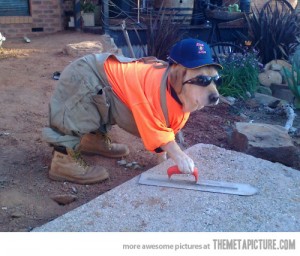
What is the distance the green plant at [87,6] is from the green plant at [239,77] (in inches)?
121

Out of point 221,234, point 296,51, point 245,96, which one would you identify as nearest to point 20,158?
point 221,234

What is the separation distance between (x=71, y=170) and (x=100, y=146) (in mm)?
447

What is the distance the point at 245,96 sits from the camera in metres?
5.61

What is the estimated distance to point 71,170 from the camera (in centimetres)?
303

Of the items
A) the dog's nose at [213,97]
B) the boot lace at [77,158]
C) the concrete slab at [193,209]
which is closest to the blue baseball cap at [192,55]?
the dog's nose at [213,97]

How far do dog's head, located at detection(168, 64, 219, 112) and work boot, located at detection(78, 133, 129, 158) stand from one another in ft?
3.21

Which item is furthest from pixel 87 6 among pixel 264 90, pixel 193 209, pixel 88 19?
pixel 193 209

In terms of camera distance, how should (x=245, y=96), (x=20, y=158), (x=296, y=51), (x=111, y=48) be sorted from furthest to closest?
(x=296, y=51) → (x=111, y=48) → (x=245, y=96) → (x=20, y=158)

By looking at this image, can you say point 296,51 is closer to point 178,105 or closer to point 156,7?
point 156,7

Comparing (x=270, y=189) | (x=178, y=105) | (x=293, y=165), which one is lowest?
(x=293, y=165)

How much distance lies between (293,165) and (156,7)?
5.36m

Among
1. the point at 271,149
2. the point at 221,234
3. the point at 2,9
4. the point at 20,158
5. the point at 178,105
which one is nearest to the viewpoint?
the point at 221,234

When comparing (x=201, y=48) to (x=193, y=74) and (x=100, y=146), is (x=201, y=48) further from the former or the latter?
(x=100, y=146)

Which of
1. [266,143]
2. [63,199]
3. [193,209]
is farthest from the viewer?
[266,143]
